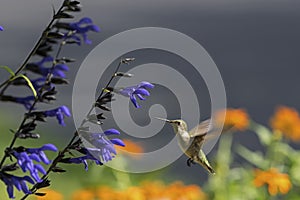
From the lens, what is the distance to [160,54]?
786cm

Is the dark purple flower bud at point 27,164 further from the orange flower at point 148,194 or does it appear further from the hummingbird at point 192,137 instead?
the orange flower at point 148,194

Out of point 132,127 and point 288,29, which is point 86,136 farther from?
point 288,29

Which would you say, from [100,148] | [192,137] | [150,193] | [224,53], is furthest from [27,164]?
[224,53]

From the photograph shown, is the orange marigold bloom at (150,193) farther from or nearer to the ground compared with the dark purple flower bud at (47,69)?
nearer to the ground

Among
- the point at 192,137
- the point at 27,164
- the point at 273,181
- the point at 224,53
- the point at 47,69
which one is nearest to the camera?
the point at 27,164

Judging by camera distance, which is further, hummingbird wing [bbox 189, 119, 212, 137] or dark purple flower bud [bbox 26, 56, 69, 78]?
hummingbird wing [bbox 189, 119, 212, 137]

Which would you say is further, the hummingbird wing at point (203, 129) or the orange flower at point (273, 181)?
the orange flower at point (273, 181)

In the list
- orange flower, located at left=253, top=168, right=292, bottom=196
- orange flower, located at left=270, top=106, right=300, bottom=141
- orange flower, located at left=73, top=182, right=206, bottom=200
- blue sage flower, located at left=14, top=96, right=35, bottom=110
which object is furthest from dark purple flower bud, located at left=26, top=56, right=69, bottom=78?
orange flower, located at left=270, top=106, right=300, bottom=141

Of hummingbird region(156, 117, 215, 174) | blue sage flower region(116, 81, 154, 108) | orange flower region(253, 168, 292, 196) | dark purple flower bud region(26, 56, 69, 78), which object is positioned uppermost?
dark purple flower bud region(26, 56, 69, 78)

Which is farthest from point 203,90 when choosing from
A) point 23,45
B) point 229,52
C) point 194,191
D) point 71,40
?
point 71,40

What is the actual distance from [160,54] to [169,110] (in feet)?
4.34

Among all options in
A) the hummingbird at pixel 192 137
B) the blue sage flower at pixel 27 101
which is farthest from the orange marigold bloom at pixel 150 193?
the blue sage flower at pixel 27 101

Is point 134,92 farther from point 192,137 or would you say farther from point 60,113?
point 192,137

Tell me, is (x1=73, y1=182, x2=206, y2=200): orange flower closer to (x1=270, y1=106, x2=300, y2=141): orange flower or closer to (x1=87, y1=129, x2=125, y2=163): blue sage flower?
(x1=270, y1=106, x2=300, y2=141): orange flower
